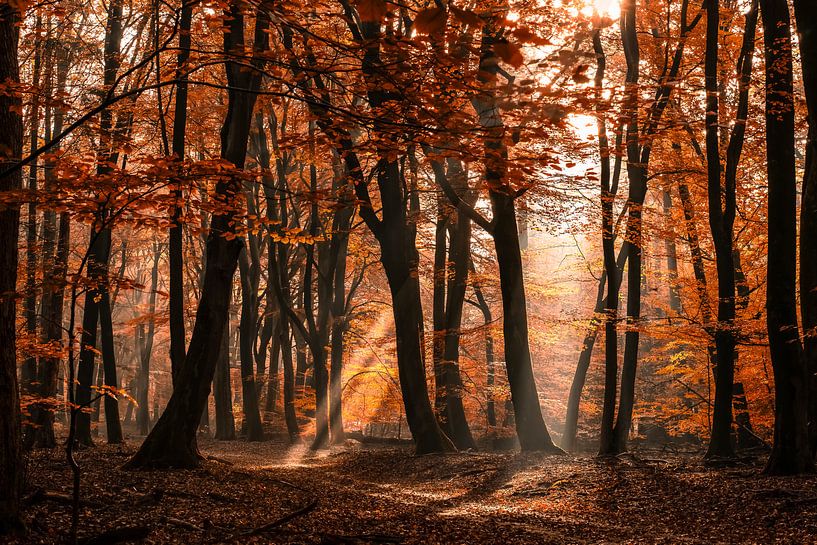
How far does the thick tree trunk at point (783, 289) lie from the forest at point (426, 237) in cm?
3

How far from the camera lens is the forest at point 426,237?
4.93 meters

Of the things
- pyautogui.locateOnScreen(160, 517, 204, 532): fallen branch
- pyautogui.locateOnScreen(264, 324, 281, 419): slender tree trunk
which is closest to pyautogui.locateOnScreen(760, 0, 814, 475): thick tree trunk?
pyautogui.locateOnScreen(160, 517, 204, 532): fallen branch

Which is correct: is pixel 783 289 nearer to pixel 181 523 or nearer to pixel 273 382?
pixel 181 523

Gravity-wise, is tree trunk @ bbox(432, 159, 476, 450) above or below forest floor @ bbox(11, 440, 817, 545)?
above

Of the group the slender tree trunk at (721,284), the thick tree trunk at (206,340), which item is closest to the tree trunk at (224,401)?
the thick tree trunk at (206,340)

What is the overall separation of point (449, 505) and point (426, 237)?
12491 millimetres

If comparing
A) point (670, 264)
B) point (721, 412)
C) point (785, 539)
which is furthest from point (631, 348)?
point (670, 264)

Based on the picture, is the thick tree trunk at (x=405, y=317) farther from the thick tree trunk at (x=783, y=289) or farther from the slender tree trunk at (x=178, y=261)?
the thick tree trunk at (x=783, y=289)

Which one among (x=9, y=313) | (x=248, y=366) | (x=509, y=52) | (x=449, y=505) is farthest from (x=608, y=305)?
(x=248, y=366)

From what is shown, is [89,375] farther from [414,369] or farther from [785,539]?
[785,539]

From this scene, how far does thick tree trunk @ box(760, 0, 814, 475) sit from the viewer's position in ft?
27.3

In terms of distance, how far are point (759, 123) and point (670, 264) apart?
10.7m

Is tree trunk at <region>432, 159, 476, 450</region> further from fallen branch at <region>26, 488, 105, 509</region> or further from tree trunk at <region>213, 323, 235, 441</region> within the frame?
fallen branch at <region>26, 488, 105, 509</region>

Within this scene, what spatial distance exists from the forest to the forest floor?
5cm
